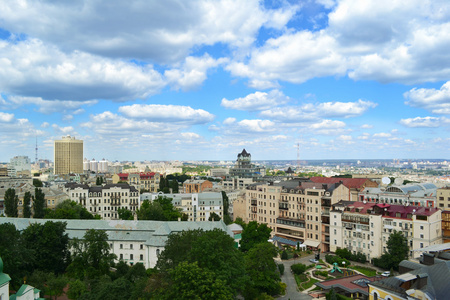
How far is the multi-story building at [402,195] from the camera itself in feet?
233

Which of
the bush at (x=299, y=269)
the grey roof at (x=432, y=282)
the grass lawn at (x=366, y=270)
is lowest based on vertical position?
the grass lawn at (x=366, y=270)

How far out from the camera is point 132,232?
56.6 metres

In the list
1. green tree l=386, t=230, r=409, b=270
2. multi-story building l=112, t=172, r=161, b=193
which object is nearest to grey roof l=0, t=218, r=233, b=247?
green tree l=386, t=230, r=409, b=270

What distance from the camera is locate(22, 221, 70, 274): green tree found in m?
48.2

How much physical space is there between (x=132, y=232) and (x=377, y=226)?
4158cm

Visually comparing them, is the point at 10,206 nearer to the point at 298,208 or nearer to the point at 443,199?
the point at 298,208

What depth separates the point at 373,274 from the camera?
5397 cm

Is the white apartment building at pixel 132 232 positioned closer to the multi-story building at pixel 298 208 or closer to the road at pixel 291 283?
the road at pixel 291 283

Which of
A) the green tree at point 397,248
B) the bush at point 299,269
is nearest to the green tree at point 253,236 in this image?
the bush at point 299,269

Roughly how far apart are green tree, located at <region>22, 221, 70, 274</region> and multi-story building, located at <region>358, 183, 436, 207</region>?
62.2 m

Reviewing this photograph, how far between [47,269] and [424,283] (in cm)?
4691

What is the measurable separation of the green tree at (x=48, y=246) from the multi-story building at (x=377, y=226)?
47444 mm

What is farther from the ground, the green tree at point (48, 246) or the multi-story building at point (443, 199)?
the multi-story building at point (443, 199)

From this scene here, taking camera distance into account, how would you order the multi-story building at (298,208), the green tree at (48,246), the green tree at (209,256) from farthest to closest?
the multi-story building at (298,208) → the green tree at (48,246) → the green tree at (209,256)
